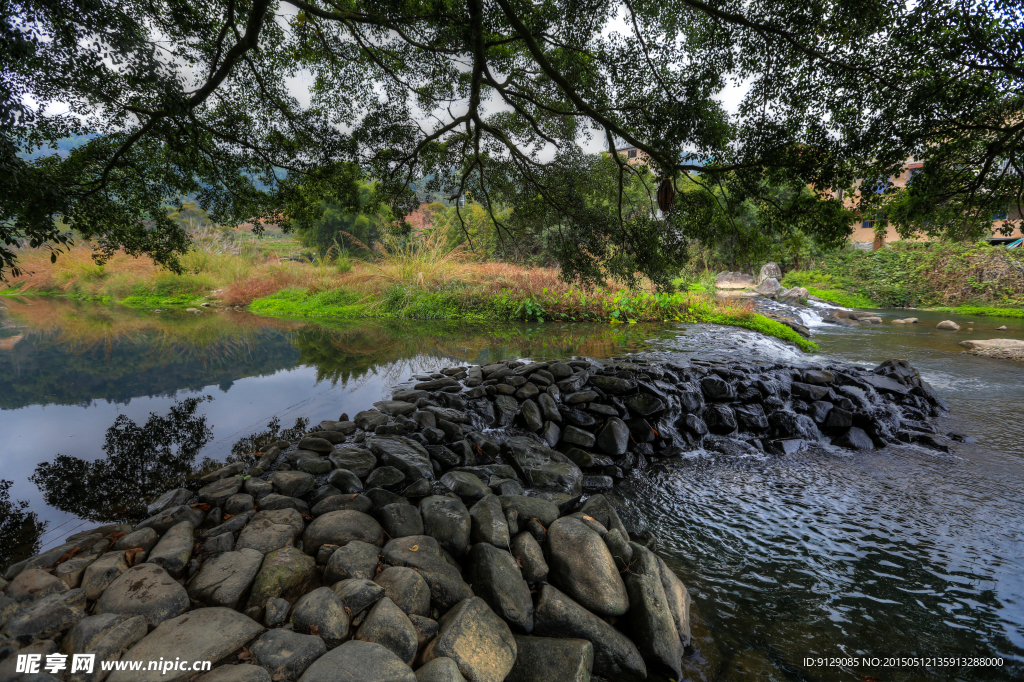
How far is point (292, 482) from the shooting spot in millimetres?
2494

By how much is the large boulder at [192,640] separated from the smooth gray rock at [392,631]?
0.36 meters

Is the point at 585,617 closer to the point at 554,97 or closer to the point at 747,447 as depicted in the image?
the point at 747,447

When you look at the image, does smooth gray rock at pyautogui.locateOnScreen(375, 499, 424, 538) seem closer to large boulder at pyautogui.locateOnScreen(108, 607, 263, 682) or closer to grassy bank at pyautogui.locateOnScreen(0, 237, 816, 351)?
large boulder at pyautogui.locateOnScreen(108, 607, 263, 682)

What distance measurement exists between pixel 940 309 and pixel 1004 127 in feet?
45.2

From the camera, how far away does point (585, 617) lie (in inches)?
68.8

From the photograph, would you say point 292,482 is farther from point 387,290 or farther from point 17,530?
point 387,290

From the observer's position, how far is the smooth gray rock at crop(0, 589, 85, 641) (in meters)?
1.32

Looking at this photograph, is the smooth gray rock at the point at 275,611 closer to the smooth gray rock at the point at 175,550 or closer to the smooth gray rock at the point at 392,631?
the smooth gray rock at the point at 392,631

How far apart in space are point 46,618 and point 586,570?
1.96 m

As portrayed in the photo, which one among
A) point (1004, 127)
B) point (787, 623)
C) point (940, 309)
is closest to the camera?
point (787, 623)

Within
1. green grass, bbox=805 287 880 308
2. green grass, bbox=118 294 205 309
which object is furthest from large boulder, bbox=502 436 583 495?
green grass, bbox=805 287 880 308

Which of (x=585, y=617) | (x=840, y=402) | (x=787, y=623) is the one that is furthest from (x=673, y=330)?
(x=585, y=617)

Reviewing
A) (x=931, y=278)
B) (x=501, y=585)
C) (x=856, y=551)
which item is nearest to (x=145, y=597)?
(x=501, y=585)

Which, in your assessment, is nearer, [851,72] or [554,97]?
[851,72]
